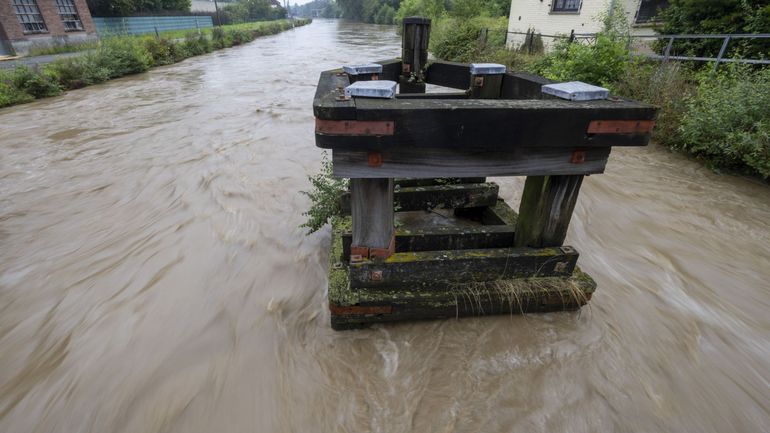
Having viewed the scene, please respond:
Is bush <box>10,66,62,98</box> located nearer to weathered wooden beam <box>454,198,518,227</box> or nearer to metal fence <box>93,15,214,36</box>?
metal fence <box>93,15,214,36</box>

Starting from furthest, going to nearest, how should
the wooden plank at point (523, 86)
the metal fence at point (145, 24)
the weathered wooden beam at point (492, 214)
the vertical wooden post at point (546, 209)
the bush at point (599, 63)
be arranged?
the metal fence at point (145, 24), the bush at point (599, 63), the weathered wooden beam at point (492, 214), the wooden plank at point (523, 86), the vertical wooden post at point (546, 209)

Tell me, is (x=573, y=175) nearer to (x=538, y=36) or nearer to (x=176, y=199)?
(x=176, y=199)

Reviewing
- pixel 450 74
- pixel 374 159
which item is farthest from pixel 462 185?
pixel 374 159

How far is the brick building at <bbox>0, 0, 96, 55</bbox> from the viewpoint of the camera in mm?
18266

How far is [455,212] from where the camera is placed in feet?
12.9

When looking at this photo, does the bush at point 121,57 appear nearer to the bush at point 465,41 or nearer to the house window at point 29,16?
the house window at point 29,16

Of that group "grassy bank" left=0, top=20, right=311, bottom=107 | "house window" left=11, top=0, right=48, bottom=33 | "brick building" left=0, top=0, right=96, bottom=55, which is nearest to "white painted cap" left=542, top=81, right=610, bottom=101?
"grassy bank" left=0, top=20, right=311, bottom=107

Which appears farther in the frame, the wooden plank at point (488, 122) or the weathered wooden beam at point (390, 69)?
the weathered wooden beam at point (390, 69)

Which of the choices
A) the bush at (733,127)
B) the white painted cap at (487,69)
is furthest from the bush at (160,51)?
the bush at (733,127)

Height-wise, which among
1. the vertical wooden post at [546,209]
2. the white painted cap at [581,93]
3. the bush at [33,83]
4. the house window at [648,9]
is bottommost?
the bush at [33,83]

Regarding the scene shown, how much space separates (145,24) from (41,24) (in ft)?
48.7

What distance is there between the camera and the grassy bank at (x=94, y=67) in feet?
36.2

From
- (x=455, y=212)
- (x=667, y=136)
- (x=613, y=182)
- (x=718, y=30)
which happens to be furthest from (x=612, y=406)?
(x=718, y=30)

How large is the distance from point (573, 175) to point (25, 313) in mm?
4730
